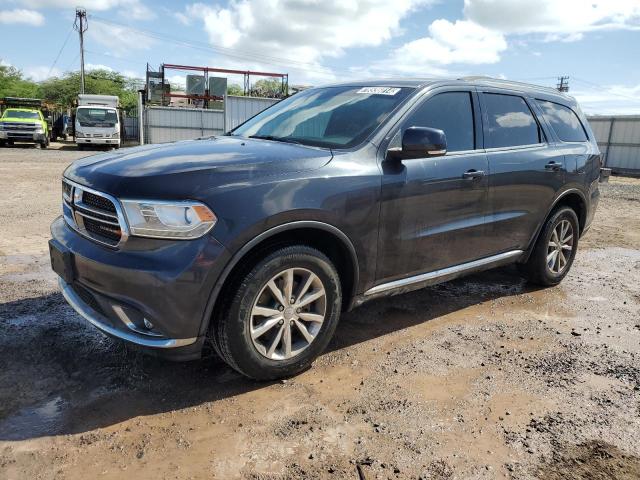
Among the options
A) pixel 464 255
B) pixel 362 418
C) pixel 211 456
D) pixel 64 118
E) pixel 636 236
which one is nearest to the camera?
pixel 211 456

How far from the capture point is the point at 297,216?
9.46 ft

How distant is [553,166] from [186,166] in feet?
11.1

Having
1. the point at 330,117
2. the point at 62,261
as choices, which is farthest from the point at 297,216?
the point at 62,261

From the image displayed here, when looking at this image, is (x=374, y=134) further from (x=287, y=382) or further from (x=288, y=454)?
(x=288, y=454)

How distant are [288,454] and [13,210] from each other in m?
7.32

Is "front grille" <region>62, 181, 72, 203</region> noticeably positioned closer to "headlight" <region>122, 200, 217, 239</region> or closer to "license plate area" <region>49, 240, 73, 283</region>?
"license plate area" <region>49, 240, 73, 283</region>

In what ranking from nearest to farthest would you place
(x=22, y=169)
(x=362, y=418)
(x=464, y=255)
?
(x=362, y=418) < (x=464, y=255) < (x=22, y=169)

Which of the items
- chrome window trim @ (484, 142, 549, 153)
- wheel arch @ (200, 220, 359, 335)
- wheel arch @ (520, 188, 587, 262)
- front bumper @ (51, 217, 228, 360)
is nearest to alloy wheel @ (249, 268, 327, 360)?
wheel arch @ (200, 220, 359, 335)

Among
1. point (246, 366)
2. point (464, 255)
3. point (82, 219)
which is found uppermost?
point (82, 219)

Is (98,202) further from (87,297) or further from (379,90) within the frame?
(379,90)

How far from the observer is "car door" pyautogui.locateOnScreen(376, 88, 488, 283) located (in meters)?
3.38

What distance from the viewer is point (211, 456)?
2.45 meters

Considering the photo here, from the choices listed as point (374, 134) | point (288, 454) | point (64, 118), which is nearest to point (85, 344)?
point (288, 454)

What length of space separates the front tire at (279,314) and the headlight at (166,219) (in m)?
0.40
